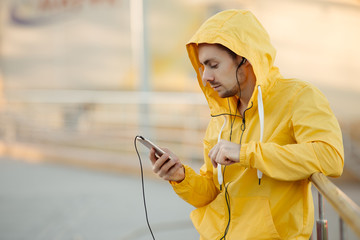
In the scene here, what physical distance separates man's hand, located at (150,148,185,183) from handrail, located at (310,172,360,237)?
0.48 m

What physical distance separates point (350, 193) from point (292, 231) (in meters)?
4.05

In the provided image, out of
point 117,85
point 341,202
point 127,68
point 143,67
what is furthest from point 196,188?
point 117,85

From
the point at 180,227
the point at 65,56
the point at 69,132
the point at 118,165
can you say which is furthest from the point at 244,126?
the point at 65,56

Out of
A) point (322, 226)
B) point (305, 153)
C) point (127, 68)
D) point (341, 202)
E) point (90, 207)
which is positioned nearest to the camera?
point (341, 202)

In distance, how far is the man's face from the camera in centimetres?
184

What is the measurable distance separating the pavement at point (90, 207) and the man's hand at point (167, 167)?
2197 millimetres

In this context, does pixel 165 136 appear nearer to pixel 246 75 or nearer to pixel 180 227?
pixel 180 227

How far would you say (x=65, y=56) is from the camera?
10.7m

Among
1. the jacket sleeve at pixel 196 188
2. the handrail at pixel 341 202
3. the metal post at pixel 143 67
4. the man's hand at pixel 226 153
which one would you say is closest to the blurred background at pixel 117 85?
the metal post at pixel 143 67

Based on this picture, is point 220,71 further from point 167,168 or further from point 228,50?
point 167,168

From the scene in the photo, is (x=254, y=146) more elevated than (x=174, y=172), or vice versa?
(x=254, y=146)

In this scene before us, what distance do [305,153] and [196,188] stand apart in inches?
19.0

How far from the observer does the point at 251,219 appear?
5.82 ft

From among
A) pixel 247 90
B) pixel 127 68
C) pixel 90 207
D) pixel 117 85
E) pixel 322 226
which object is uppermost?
pixel 247 90
